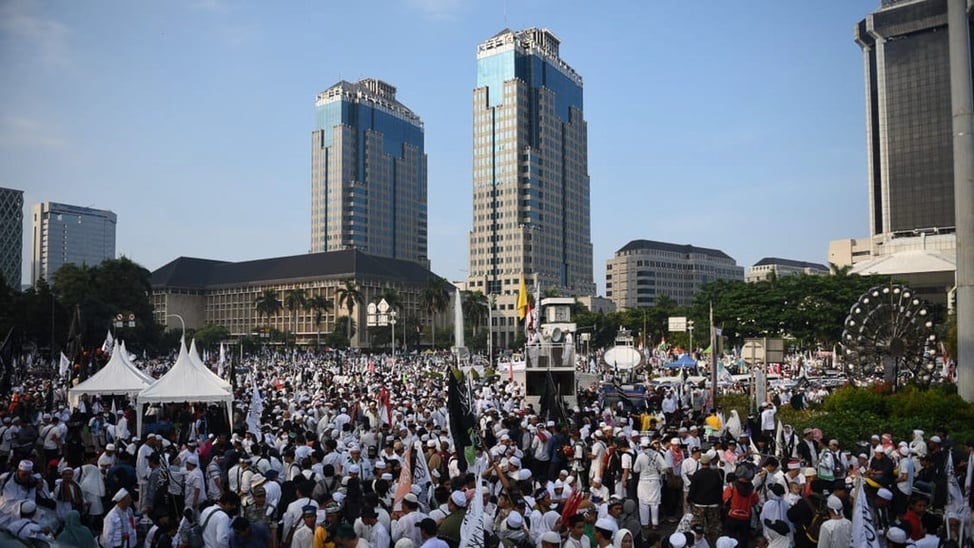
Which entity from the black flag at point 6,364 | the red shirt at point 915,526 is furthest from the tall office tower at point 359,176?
the red shirt at point 915,526

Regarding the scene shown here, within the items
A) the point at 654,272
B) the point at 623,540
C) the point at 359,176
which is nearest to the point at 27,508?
the point at 623,540

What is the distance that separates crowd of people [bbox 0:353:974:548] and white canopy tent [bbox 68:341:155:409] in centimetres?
392

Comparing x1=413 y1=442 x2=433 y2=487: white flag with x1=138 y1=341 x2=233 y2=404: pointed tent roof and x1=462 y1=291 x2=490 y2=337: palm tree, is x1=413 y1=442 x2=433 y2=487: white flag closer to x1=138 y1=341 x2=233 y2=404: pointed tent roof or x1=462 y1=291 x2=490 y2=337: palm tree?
x1=138 y1=341 x2=233 y2=404: pointed tent roof

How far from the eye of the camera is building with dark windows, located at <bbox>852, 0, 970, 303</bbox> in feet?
454

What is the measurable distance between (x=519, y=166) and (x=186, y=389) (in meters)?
132

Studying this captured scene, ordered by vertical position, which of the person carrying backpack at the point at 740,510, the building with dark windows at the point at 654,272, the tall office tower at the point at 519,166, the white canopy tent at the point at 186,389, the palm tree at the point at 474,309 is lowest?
the person carrying backpack at the point at 740,510

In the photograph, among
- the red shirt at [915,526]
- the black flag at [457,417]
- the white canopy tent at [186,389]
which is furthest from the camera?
the white canopy tent at [186,389]

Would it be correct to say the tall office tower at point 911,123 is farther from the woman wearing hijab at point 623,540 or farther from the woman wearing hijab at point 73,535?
the woman wearing hijab at point 73,535

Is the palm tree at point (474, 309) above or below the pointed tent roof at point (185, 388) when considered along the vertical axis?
above

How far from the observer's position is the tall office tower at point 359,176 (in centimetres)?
17650

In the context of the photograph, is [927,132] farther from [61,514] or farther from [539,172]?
[61,514]

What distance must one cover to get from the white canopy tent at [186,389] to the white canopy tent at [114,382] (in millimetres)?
3034

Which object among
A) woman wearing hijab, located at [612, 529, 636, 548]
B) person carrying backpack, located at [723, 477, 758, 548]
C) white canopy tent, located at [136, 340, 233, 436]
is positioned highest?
white canopy tent, located at [136, 340, 233, 436]

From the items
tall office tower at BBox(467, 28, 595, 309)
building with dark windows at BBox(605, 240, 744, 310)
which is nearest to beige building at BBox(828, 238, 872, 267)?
building with dark windows at BBox(605, 240, 744, 310)
